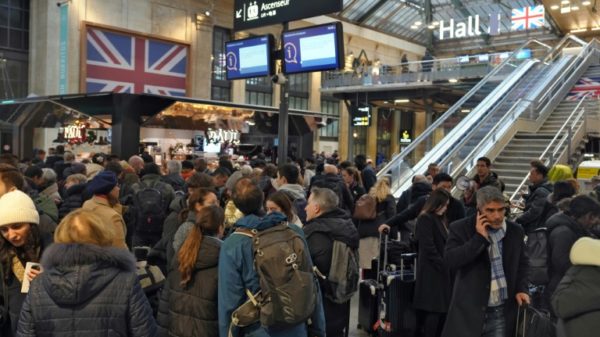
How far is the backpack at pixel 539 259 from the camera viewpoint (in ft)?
13.8

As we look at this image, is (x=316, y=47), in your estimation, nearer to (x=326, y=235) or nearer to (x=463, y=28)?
(x=326, y=235)

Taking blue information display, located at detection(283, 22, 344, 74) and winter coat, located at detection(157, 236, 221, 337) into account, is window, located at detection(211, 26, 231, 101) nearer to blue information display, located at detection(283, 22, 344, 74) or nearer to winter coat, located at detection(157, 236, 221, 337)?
blue information display, located at detection(283, 22, 344, 74)

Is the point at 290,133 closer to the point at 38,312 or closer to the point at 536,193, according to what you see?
the point at 536,193

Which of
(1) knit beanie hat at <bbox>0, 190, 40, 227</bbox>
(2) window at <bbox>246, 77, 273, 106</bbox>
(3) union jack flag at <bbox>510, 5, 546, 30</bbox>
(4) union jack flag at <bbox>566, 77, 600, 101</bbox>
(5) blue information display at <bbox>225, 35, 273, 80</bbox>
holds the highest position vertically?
(3) union jack flag at <bbox>510, 5, 546, 30</bbox>

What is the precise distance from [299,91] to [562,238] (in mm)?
32849

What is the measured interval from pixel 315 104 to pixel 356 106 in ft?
35.9

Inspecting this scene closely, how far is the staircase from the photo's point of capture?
36.2 feet

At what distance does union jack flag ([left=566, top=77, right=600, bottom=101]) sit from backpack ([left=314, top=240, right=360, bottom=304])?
13756 millimetres

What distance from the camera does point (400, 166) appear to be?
11.3 metres

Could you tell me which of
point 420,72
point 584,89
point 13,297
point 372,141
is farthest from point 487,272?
point 372,141

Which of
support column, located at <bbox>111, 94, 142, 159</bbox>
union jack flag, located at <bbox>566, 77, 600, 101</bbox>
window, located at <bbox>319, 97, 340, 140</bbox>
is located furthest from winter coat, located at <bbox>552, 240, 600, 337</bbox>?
window, located at <bbox>319, 97, 340, 140</bbox>

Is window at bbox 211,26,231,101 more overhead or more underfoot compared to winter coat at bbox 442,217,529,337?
more overhead

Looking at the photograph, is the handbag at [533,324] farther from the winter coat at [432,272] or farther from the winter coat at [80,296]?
the winter coat at [80,296]

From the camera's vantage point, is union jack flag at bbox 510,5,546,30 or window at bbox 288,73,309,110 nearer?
union jack flag at bbox 510,5,546,30
